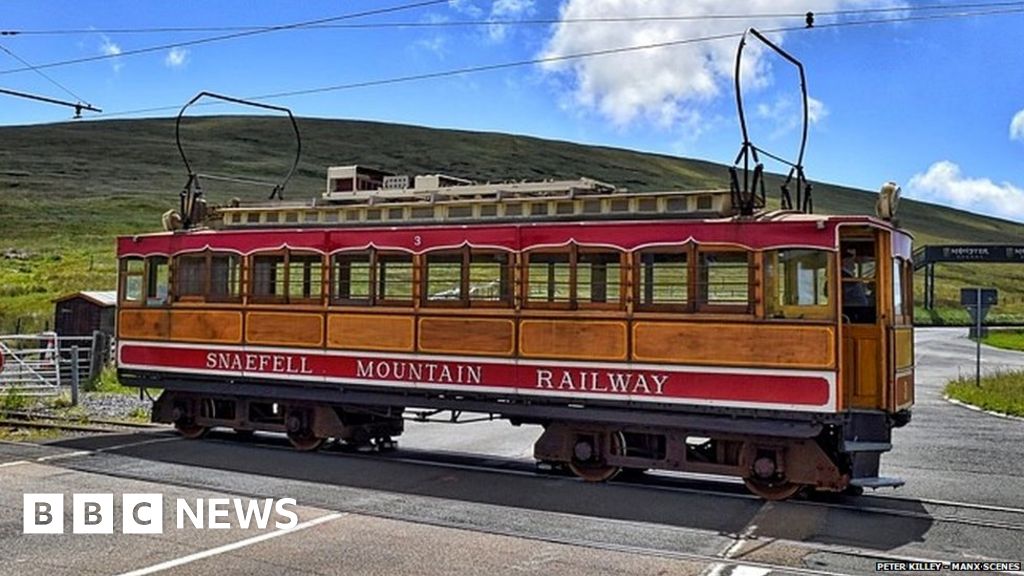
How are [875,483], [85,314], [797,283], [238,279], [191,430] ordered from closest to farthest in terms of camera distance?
1. [875,483]
2. [797,283]
3. [238,279]
4. [191,430]
5. [85,314]

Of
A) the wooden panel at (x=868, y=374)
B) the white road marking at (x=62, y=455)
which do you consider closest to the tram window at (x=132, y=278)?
the white road marking at (x=62, y=455)

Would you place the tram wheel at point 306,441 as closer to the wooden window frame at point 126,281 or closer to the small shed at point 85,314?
the wooden window frame at point 126,281

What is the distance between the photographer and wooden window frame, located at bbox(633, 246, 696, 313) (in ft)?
36.8

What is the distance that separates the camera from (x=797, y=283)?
35.1 ft

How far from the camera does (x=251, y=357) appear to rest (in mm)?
14320

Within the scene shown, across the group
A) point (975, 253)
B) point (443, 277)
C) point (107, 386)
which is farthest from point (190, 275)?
point (975, 253)

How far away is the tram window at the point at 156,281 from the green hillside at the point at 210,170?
72.8 ft

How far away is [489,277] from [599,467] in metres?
2.69

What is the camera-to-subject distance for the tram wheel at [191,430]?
50.2ft

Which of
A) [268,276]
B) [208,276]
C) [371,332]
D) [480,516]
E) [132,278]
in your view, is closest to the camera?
[480,516]

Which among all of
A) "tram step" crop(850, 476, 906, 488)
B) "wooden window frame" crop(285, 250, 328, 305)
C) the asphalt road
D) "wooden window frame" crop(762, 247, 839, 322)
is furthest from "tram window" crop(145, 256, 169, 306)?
"tram step" crop(850, 476, 906, 488)

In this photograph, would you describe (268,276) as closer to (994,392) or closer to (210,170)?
(994,392)

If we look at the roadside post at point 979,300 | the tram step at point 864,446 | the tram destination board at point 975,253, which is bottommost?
the tram step at point 864,446

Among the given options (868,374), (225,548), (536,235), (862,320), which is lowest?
(225,548)
